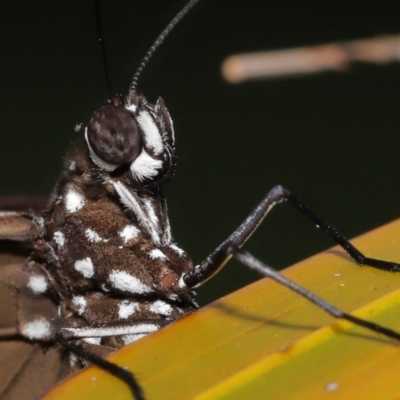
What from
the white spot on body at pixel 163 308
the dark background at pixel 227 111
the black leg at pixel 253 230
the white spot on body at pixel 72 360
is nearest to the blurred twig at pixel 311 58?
the black leg at pixel 253 230

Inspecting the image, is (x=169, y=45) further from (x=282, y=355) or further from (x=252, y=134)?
(x=282, y=355)

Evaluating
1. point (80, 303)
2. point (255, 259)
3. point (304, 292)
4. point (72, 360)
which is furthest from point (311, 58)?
point (72, 360)

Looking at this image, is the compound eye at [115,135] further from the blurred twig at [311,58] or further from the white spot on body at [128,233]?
the blurred twig at [311,58]

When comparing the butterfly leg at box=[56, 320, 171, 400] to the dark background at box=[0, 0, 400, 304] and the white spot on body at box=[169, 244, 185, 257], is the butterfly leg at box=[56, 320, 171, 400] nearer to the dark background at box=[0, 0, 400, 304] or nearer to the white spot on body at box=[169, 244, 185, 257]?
the white spot on body at box=[169, 244, 185, 257]

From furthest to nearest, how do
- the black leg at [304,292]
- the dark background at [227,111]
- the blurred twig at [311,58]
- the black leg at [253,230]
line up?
the dark background at [227,111]
the black leg at [253,230]
the black leg at [304,292]
the blurred twig at [311,58]

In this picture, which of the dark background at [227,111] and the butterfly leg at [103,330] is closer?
the butterfly leg at [103,330]

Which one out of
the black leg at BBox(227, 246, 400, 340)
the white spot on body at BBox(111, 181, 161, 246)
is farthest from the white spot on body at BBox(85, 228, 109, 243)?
the black leg at BBox(227, 246, 400, 340)

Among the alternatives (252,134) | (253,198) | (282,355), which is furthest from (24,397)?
(252,134)
